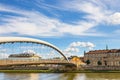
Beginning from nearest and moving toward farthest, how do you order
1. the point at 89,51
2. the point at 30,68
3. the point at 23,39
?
the point at 23,39, the point at 30,68, the point at 89,51

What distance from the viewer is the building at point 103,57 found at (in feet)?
325

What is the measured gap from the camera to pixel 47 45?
176 ft

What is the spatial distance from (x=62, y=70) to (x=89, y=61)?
2786 cm

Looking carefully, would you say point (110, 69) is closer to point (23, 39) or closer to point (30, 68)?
point (30, 68)

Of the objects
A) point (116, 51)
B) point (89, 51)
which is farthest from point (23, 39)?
point (89, 51)

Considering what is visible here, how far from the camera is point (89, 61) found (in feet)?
350

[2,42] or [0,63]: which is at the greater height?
[2,42]

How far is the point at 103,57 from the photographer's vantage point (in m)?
104

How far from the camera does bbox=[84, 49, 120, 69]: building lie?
9900 cm

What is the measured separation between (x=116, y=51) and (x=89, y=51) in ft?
44.7

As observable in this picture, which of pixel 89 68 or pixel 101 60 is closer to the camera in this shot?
pixel 89 68

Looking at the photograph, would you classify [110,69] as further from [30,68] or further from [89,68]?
[30,68]

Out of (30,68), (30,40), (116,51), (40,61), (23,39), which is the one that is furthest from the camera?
(116,51)

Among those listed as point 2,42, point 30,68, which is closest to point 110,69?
point 30,68
